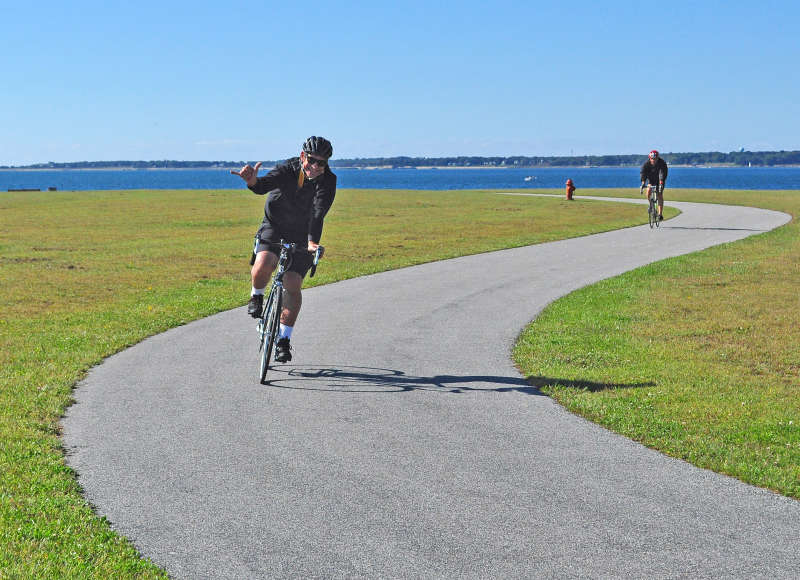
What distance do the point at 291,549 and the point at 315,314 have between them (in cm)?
790

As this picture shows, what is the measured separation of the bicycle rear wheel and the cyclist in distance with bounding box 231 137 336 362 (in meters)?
0.16

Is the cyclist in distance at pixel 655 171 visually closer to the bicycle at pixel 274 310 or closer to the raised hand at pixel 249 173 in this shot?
the bicycle at pixel 274 310

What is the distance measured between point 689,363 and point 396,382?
3.11 meters

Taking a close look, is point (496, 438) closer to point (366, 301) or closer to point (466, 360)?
point (466, 360)

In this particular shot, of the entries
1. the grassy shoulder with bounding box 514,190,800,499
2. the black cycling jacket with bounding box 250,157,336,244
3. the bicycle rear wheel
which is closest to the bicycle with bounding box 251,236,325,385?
the bicycle rear wheel

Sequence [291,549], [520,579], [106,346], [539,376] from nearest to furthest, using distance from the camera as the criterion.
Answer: [520,579] < [291,549] < [539,376] < [106,346]

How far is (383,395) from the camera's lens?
26.0 feet

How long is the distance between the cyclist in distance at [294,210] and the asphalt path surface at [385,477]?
37.0 inches

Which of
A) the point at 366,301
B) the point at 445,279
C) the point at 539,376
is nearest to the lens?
the point at 539,376

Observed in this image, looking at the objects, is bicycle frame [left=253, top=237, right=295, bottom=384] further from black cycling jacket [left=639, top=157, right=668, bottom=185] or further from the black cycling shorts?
black cycling jacket [left=639, top=157, right=668, bottom=185]

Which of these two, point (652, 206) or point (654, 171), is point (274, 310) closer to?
point (654, 171)

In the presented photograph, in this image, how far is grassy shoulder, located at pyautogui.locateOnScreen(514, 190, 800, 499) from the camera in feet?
21.2

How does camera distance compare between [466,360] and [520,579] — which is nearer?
[520,579]

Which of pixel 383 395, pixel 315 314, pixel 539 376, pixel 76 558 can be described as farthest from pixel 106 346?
pixel 76 558
